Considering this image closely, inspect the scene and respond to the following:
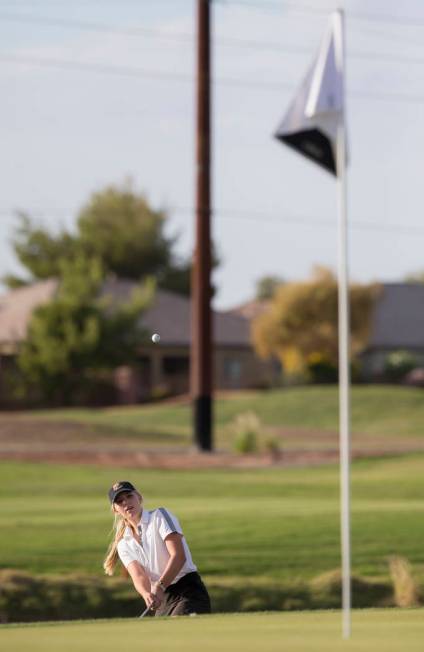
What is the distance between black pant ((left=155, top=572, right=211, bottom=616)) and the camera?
10203 mm

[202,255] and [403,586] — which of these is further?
[202,255]

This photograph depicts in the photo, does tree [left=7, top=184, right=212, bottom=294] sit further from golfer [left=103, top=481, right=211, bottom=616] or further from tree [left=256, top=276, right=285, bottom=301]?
golfer [left=103, top=481, right=211, bottom=616]

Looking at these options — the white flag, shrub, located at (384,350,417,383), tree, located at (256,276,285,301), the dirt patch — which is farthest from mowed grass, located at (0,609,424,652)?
tree, located at (256,276,285,301)

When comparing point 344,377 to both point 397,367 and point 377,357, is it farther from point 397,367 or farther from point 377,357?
point 377,357

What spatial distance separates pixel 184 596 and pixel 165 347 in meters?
64.8

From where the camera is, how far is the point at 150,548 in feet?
33.1

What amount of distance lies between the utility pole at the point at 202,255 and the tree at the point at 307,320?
108 feet

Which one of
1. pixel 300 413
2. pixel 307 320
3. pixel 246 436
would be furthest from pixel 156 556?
pixel 307 320

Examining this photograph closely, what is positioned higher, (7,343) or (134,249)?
(134,249)

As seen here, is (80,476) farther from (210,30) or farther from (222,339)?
(222,339)

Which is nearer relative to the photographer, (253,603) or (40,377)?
(253,603)

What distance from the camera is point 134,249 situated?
96438mm

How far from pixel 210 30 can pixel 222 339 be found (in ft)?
139

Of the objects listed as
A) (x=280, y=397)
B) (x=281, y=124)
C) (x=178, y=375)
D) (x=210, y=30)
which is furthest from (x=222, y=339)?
(x=281, y=124)
